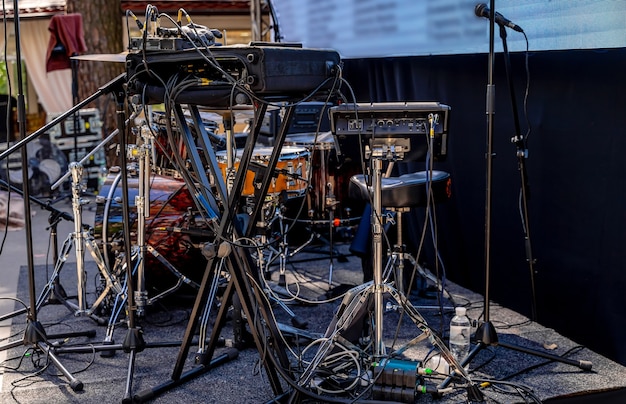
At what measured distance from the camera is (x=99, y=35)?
8.34 meters

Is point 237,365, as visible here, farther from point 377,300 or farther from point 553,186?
point 553,186

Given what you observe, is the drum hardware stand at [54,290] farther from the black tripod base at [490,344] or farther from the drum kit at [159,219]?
the black tripod base at [490,344]

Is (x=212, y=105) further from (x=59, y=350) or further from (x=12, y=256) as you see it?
(x=12, y=256)

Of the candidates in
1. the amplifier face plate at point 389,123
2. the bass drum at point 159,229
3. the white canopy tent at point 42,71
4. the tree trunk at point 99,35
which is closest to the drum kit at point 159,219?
the bass drum at point 159,229

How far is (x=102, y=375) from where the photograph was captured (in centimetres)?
363

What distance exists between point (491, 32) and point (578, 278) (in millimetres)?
1391

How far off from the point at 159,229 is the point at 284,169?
0.78 metres

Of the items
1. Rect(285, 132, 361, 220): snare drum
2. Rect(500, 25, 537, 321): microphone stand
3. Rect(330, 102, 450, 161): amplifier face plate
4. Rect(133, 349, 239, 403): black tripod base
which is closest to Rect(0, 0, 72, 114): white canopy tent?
Rect(285, 132, 361, 220): snare drum

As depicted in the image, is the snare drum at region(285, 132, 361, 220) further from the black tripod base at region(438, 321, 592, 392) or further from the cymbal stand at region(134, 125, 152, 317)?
the black tripod base at region(438, 321, 592, 392)

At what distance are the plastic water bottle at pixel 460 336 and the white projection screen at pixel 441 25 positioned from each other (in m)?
1.33

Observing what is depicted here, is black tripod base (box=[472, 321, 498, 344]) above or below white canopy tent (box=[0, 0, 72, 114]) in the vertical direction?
below

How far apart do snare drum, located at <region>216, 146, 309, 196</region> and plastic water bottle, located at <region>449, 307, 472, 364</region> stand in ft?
4.41

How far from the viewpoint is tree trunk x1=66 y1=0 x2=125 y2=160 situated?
8344mm

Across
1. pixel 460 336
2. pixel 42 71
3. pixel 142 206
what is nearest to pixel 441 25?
pixel 460 336
